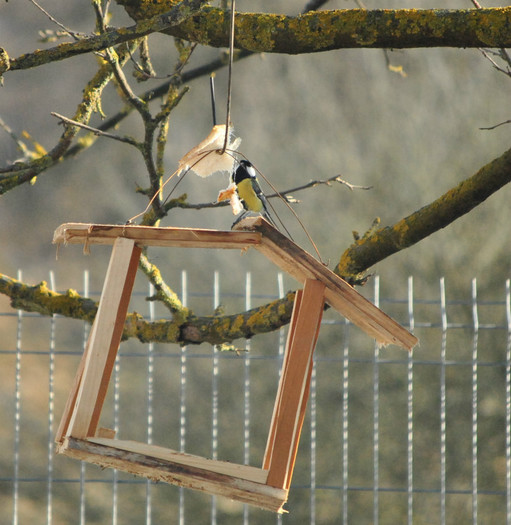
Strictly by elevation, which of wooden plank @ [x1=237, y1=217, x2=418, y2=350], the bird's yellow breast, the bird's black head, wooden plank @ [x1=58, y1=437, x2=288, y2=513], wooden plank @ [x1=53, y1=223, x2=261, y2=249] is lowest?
wooden plank @ [x1=58, y1=437, x2=288, y2=513]

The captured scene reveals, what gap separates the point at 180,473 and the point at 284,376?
20 centimetres

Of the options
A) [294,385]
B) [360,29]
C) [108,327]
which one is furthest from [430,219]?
[108,327]

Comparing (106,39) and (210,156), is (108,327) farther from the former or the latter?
(106,39)

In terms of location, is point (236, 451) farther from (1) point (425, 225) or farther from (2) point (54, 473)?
(1) point (425, 225)

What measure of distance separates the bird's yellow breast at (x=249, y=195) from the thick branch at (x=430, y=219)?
32cm

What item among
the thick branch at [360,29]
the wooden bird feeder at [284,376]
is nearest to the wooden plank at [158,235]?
the wooden bird feeder at [284,376]

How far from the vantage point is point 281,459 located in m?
Answer: 0.86

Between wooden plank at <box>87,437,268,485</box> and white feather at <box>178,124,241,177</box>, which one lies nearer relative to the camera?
wooden plank at <box>87,437,268,485</box>

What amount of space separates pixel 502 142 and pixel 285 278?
1639mm

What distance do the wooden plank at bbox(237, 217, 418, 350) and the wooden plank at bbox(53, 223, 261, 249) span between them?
0.02 m

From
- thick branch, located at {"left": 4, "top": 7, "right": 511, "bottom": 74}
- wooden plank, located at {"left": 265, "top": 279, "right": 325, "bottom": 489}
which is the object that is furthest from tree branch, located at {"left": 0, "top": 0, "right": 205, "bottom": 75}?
wooden plank, located at {"left": 265, "top": 279, "right": 325, "bottom": 489}

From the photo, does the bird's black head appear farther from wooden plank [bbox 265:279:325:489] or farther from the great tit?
wooden plank [bbox 265:279:325:489]

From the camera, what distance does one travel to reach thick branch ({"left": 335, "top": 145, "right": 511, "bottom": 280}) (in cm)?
112

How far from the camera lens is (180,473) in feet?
2.72
